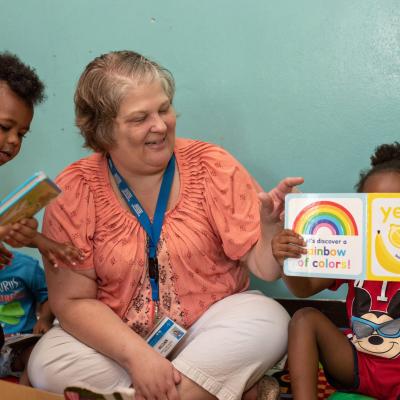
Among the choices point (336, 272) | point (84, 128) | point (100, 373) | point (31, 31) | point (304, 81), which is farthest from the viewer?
point (31, 31)

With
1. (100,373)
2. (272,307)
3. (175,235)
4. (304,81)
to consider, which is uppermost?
(304,81)

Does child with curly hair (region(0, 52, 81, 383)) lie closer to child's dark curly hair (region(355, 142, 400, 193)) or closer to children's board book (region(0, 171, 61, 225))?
children's board book (region(0, 171, 61, 225))

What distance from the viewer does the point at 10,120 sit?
127 centimetres

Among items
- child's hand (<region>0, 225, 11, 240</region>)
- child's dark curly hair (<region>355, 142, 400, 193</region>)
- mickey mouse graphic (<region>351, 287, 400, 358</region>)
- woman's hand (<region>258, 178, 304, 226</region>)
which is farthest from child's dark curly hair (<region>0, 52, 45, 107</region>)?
mickey mouse graphic (<region>351, 287, 400, 358</region>)

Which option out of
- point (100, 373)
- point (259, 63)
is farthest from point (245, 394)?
point (259, 63)

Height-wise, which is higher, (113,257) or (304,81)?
(304,81)

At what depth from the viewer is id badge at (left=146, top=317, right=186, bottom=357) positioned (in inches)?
46.3

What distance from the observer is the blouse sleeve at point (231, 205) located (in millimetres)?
1193

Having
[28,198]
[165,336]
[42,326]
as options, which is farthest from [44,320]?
[28,198]

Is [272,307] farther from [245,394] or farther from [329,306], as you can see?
[329,306]

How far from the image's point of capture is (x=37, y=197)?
1.04m

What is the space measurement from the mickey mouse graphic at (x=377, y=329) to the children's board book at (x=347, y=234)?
0.51 ft

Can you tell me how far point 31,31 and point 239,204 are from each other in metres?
0.94

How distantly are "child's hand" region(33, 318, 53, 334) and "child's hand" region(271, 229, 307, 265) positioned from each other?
756mm
